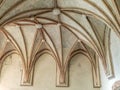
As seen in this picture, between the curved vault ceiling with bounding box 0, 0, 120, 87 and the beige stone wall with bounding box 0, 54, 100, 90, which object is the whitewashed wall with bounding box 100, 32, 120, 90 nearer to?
the curved vault ceiling with bounding box 0, 0, 120, 87

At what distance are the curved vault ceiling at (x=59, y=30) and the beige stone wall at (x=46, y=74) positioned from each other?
330 millimetres

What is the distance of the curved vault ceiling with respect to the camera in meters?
8.95

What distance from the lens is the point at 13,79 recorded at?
480 inches

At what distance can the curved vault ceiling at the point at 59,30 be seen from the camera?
29.4 feet

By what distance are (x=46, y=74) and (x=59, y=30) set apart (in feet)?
9.77

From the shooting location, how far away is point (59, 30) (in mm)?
11781

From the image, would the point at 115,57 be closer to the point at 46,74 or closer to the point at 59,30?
the point at 59,30

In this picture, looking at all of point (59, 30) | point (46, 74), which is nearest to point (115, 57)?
point (59, 30)

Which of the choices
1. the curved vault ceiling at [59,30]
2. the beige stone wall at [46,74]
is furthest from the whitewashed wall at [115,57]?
the beige stone wall at [46,74]

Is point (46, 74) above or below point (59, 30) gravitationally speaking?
below

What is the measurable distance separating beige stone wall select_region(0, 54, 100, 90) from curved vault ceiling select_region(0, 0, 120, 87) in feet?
1.08

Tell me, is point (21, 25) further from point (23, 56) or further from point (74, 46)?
point (74, 46)

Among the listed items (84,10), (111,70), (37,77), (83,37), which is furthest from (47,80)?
(84,10)

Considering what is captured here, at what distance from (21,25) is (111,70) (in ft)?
19.7
